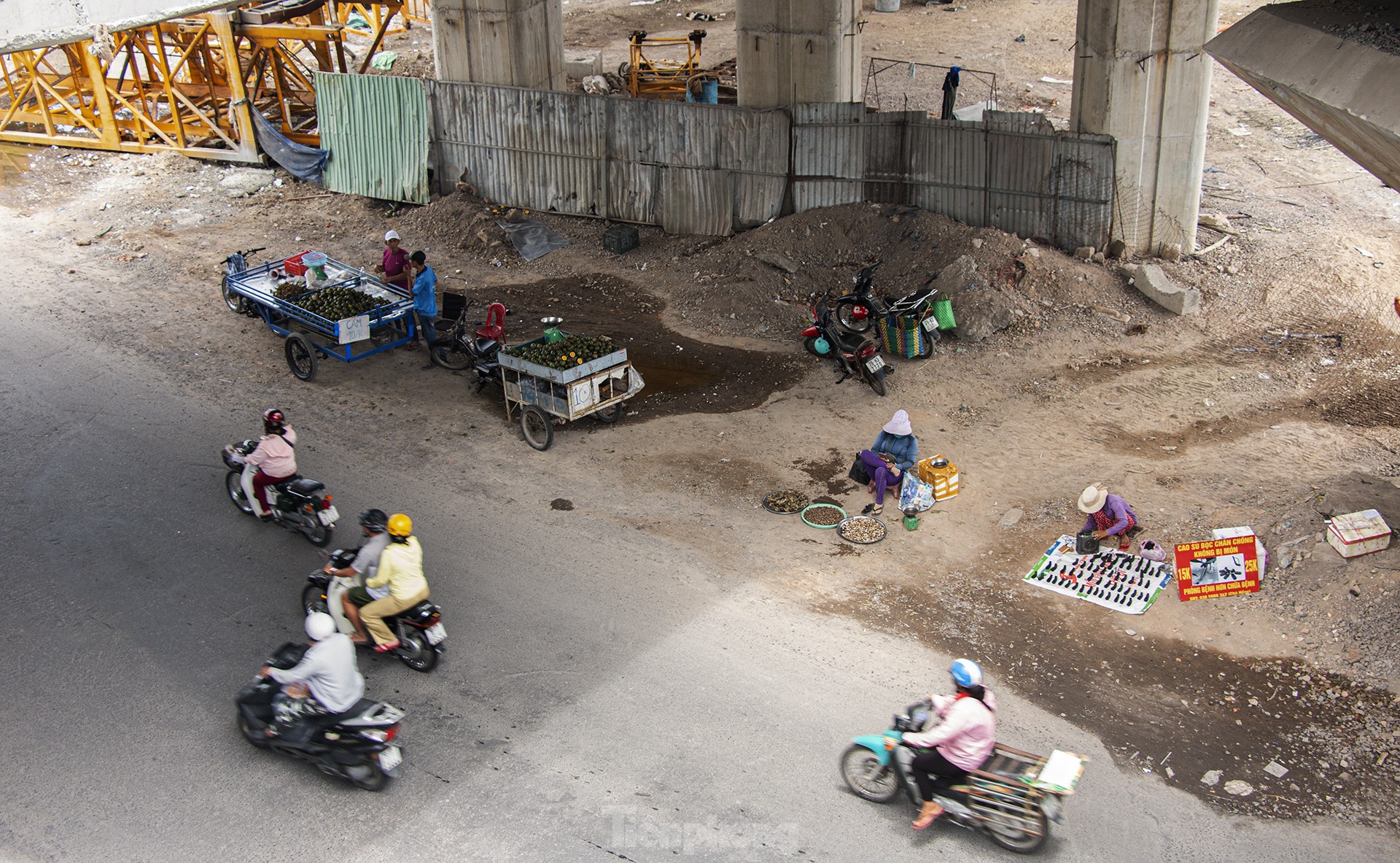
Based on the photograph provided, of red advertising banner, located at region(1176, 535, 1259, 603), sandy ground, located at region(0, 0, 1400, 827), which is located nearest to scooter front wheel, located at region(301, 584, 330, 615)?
sandy ground, located at region(0, 0, 1400, 827)

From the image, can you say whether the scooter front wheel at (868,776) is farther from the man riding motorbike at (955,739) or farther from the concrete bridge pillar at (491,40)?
the concrete bridge pillar at (491,40)

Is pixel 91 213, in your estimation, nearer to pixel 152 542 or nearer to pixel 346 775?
pixel 152 542

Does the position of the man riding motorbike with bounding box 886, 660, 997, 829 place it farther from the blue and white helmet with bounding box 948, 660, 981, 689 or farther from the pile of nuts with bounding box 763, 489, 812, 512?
the pile of nuts with bounding box 763, 489, 812, 512

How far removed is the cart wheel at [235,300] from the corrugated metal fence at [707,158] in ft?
18.2

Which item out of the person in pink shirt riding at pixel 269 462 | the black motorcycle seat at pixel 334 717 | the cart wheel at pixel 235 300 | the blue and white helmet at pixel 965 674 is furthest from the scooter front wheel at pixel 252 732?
the cart wheel at pixel 235 300

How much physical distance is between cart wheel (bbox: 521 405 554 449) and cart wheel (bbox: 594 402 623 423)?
2.60 feet

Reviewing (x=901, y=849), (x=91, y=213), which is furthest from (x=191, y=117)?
(x=901, y=849)

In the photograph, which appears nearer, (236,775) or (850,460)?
(236,775)

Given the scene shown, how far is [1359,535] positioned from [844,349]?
666 centimetres

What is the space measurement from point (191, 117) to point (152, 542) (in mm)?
17756

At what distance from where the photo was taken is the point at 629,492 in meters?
12.3

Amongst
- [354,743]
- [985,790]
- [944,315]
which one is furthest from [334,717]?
[944,315]

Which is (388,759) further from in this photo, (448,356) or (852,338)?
(852,338)

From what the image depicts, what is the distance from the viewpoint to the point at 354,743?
25.9 ft
